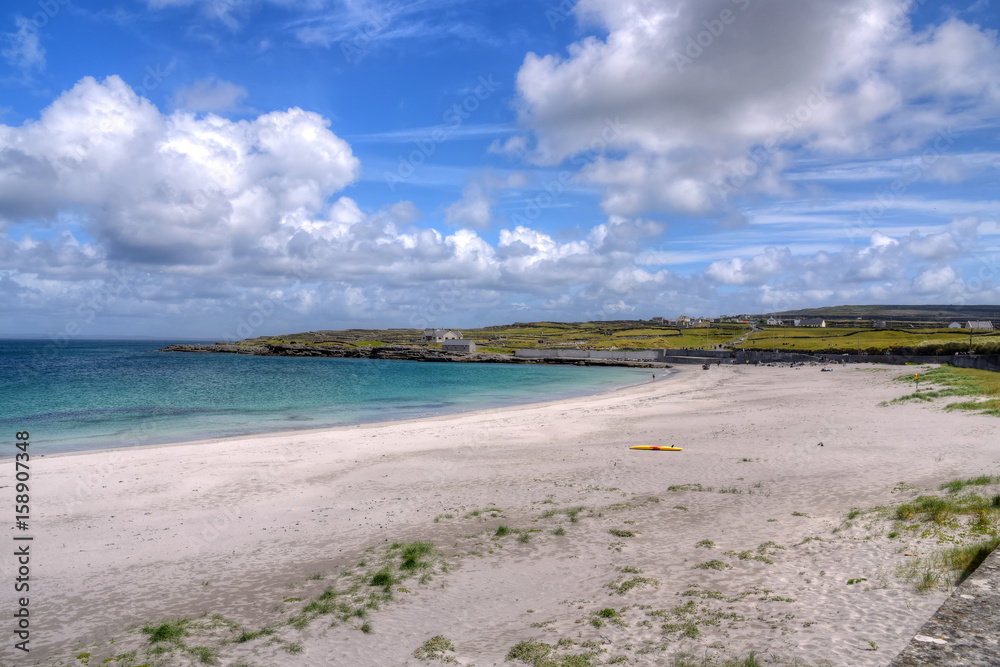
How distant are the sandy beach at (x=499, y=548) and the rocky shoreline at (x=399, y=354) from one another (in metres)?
95.5

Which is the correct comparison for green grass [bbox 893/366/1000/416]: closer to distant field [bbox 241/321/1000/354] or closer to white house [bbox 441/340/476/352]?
distant field [bbox 241/321/1000/354]

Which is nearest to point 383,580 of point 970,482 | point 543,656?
point 543,656

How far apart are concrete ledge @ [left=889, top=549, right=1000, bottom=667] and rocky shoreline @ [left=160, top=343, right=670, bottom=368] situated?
352 ft

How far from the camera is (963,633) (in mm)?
5531

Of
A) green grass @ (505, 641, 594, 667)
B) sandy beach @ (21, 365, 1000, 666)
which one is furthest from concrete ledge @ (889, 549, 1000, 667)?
green grass @ (505, 641, 594, 667)

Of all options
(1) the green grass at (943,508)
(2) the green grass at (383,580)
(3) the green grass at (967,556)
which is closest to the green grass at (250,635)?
(2) the green grass at (383,580)

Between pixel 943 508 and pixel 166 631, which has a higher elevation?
pixel 943 508

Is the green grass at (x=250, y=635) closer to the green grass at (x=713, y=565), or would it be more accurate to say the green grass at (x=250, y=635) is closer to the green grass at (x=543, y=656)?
the green grass at (x=543, y=656)

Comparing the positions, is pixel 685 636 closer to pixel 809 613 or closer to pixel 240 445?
pixel 809 613

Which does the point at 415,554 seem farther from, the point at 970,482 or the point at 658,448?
the point at 970,482

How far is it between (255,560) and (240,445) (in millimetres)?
14300

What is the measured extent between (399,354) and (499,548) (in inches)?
4885

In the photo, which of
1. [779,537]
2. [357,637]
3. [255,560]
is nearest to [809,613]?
[779,537]

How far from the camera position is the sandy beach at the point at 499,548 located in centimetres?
754
